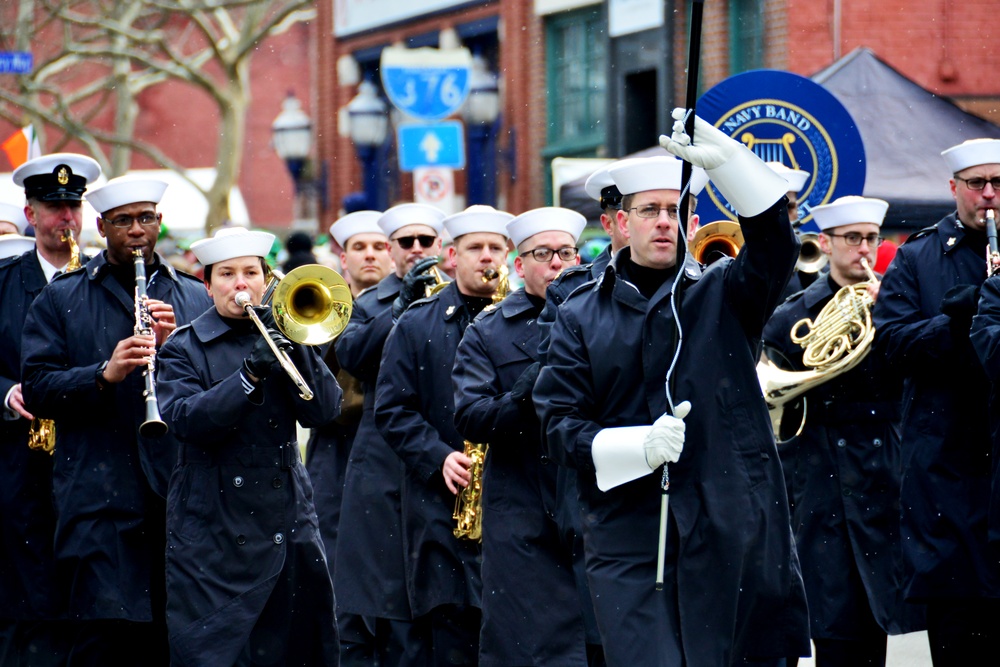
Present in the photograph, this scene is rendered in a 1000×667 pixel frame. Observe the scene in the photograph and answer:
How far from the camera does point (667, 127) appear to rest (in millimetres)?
21344

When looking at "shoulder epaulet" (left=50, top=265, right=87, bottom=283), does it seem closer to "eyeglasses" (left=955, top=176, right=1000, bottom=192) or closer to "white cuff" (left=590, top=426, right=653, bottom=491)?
"white cuff" (left=590, top=426, right=653, bottom=491)

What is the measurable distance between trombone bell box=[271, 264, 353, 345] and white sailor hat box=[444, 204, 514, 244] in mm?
1139

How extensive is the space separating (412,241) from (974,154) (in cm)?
360

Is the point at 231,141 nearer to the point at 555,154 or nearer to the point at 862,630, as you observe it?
the point at 555,154

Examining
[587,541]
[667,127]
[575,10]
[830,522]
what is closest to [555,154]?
[575,10]

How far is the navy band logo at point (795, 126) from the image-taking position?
10266 millimetres

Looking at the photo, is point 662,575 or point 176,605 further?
point 176,605

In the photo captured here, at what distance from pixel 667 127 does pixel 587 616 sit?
14664 millimetres

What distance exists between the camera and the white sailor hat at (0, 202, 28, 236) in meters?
11.0

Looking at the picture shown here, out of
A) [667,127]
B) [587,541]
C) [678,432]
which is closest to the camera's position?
[678,432]

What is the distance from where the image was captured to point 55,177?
870cm

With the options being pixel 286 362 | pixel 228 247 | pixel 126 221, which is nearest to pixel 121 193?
pixel 126 221

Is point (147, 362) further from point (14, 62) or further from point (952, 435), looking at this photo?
point (14, 62)

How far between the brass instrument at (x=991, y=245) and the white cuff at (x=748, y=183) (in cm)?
201
